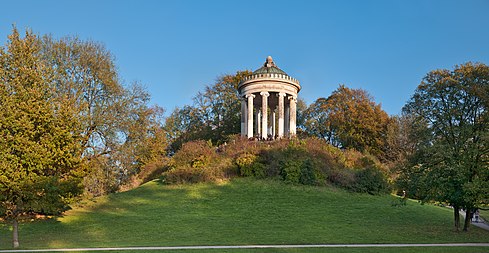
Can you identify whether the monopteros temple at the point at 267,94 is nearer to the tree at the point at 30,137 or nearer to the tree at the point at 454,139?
the tree at the point at 454,139

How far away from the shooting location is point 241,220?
21.4 meters

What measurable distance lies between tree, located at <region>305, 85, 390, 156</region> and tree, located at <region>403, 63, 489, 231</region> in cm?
2545

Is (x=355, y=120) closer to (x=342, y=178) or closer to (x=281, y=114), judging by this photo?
(x=281, y=114)

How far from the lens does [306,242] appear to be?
54.1ft

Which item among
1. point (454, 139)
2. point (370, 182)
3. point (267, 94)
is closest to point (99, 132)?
point (267, 94)

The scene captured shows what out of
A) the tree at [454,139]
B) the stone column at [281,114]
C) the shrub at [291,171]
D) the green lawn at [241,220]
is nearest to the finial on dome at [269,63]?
the stone column at [281,114]

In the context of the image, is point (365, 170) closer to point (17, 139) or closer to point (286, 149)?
point (286, 149)

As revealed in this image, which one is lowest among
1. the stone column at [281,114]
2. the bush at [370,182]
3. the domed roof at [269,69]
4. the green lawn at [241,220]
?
Result: the green lawn at [241,220]

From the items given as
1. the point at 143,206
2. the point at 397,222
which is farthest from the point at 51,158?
the point at 397,222

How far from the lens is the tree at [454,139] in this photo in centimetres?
1814

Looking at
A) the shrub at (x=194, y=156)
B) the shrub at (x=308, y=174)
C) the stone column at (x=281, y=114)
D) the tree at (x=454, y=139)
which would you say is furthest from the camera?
the stone column at (x=281, y=114)

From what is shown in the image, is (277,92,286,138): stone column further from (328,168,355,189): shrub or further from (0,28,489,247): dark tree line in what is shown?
(0,28,489,247): dark tree line

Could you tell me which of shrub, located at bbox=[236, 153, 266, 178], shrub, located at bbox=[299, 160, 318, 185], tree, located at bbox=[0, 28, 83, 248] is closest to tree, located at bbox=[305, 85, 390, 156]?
shrub, located at bbox=[299, 160, 318, 185]

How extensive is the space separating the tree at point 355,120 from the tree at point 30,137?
37570 mm
